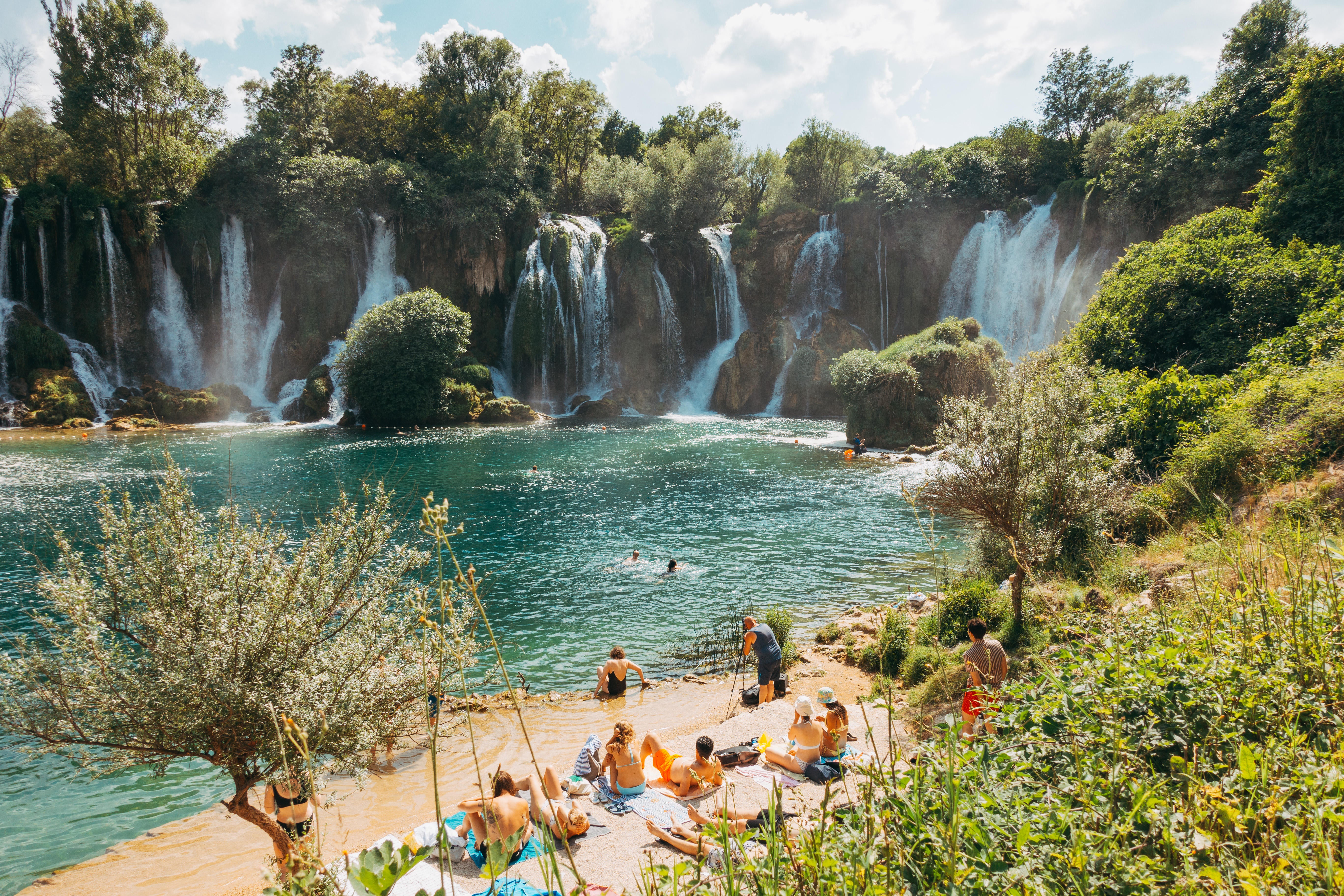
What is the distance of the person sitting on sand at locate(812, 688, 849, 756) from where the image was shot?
809cm

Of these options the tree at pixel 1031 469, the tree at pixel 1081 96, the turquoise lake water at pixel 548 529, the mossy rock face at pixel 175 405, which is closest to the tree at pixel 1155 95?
the tree at pixel 1081 96

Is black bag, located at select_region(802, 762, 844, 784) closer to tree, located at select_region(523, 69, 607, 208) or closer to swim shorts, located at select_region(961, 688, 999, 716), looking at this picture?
swim shorts, located at select_region(961, 688, 999, 716)

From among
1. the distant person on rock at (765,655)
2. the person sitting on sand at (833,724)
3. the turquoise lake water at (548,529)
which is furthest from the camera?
the distant person on rock at (765,655)

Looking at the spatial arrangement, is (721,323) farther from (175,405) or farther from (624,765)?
(624,765)

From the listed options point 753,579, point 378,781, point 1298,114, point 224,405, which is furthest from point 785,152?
point 378,781

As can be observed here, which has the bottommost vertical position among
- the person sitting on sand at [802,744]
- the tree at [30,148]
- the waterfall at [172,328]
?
the person sitting on sand at [802,744]

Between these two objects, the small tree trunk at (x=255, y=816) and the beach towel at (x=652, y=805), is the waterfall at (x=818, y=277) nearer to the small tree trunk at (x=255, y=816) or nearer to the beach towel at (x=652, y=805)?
the beach towel at (x=652, y=805)

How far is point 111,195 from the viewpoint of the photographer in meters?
40.9

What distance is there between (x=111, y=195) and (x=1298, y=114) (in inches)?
2309

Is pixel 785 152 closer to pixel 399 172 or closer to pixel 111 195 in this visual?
pixel 399 172

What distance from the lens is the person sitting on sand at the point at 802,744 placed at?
8.00 m

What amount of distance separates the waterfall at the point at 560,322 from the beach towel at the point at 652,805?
4254cm

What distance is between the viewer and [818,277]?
51.4 meters

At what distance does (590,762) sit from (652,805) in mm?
1096
